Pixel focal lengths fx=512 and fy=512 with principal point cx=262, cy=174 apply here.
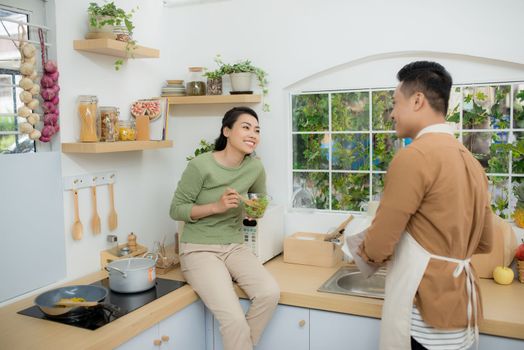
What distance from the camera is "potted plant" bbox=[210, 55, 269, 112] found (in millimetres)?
3016

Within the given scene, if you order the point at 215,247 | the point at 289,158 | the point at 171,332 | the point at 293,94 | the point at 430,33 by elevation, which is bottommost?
the point at 171,332

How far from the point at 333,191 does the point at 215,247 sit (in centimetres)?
91

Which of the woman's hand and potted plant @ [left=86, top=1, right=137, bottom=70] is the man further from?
potted plant @ [left=86, top=1, right=137, bottom=70]

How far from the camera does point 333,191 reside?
314cm

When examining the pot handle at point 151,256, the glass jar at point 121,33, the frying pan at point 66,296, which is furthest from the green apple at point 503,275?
the glass jar at point 121,33

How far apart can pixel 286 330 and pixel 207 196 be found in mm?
764

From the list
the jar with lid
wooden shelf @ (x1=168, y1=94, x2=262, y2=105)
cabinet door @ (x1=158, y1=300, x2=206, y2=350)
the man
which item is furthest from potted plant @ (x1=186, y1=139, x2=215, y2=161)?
the man

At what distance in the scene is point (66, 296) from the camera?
2.27m

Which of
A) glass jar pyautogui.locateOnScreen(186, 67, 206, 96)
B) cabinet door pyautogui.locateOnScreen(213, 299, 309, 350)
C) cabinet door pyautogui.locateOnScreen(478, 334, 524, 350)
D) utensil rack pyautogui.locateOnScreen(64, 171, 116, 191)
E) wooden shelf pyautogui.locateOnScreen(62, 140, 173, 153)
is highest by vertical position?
glass jar pyautogui.locateOnScreen(186, 67, 206, 96)

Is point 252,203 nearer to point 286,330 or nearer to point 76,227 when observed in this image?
point 286,330

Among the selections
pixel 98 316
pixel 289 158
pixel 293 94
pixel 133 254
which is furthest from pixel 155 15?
pixel 98 316

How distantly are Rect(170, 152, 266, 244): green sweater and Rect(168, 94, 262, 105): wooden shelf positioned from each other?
50cm

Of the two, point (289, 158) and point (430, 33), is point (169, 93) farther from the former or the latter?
point (430, 33)

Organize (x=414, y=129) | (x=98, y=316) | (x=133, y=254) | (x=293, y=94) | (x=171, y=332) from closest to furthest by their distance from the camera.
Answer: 1. (x=414, y=129)
2. (x=98, y=316)
3. (x=171, y=332)
4. (x=133, y=254)
5. (x=293, y=94)
